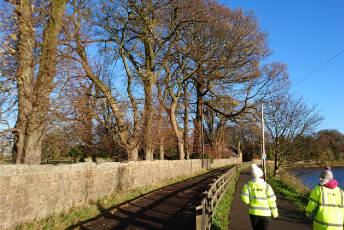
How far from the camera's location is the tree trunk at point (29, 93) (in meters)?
7.59

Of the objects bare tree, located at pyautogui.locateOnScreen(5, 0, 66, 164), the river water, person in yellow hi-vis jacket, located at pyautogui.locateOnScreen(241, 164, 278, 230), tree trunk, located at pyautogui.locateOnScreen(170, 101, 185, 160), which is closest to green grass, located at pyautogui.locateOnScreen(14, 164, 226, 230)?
bare tree, located at pyautogui.locateOnScreen(5, 0, 66, 164)

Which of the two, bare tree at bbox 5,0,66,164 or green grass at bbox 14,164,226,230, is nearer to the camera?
green grass at bbox 14,164,226,230

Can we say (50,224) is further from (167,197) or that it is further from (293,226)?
(293,226)

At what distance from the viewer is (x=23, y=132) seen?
25.6ft

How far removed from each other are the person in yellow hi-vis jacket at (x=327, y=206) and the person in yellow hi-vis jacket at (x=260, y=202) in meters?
0.77

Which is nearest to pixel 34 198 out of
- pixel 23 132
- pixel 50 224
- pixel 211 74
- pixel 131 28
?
pixel 50 224

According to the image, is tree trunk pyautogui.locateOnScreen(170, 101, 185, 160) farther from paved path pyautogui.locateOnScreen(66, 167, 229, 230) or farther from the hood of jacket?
the hood of jacket

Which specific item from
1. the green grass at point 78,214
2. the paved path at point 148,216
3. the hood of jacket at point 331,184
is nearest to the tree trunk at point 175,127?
the green grass at point 78,214

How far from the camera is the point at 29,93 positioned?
7828 millimetres

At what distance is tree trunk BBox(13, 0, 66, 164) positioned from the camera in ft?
24.9

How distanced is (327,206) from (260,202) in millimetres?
1194

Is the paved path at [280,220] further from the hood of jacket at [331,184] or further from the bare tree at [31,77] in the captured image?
the bare tree at [31,77]

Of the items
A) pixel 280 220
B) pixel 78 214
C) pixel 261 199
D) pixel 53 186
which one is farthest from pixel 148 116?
pixel 261 199

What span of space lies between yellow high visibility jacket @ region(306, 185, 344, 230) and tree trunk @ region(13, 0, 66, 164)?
26.1ft
